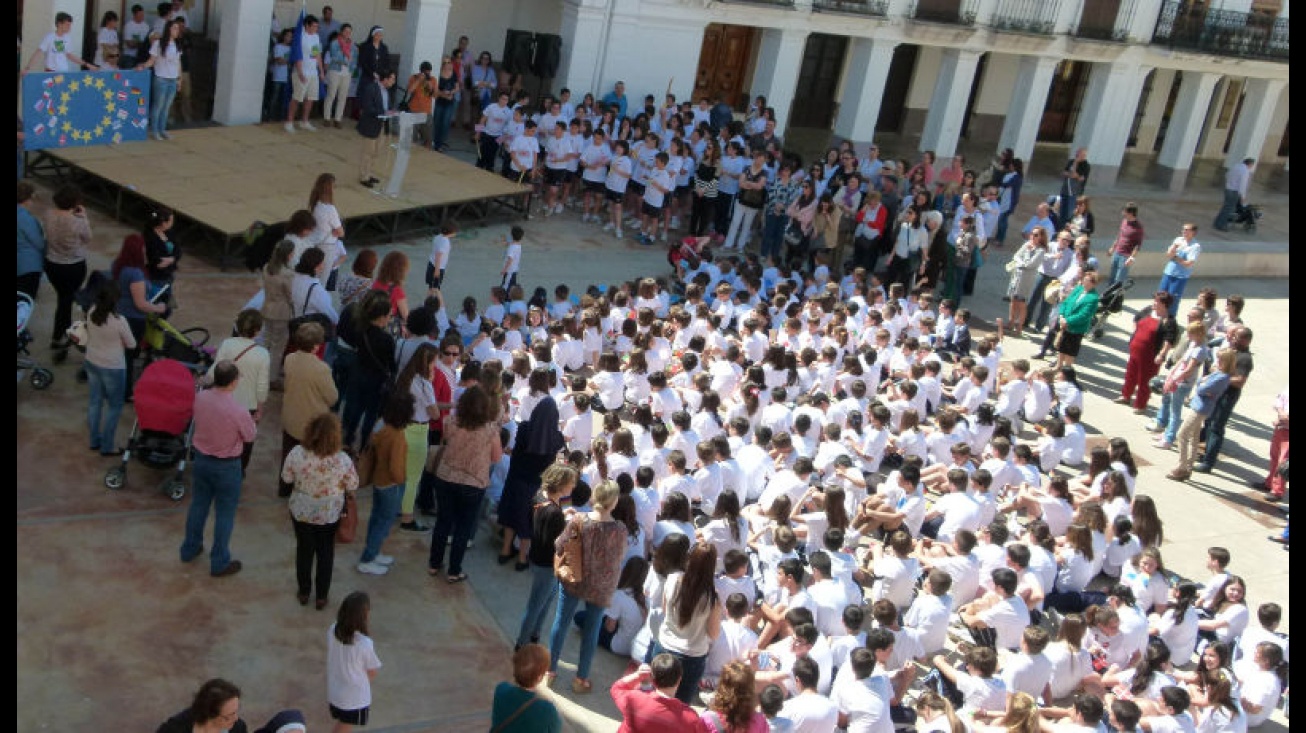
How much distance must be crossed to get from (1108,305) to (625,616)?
10.8m

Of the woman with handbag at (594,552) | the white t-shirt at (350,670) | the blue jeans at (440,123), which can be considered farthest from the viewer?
the blue jeans at (440,123)

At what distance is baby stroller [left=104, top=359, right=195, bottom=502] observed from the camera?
866 centimetres

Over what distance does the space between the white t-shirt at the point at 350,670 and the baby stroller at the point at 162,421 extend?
8.61 ft

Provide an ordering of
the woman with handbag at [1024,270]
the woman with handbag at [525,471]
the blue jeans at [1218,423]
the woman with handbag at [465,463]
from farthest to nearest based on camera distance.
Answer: the woman with handbag at [1024,270]
the blue jeans at [1218,423]
the woman with handbag at [525,471]
the woman with handbag at [465,463]

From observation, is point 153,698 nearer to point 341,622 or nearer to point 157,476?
point 341,622

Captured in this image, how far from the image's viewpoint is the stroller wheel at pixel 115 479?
8.96m

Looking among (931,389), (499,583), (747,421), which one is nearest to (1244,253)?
(931,389)

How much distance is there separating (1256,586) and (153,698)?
959cm

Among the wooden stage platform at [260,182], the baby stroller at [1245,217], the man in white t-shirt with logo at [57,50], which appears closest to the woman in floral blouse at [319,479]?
the wooden stage platform at [260,182]

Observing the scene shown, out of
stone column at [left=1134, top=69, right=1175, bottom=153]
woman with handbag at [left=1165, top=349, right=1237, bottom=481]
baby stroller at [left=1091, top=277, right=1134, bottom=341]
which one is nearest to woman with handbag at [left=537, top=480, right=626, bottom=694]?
woman with handbag at [left=1165, top=349, right=1237, bottom=481]

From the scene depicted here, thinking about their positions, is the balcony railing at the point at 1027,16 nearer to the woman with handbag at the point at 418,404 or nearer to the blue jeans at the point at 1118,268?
the blue jeans at the point at 1118,268

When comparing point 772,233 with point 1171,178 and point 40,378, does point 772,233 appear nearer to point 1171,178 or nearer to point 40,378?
point 40,378

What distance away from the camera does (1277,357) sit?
19.2m

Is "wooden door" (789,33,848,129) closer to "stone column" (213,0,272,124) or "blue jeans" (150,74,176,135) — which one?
"stone column" (213,0,272,124)
